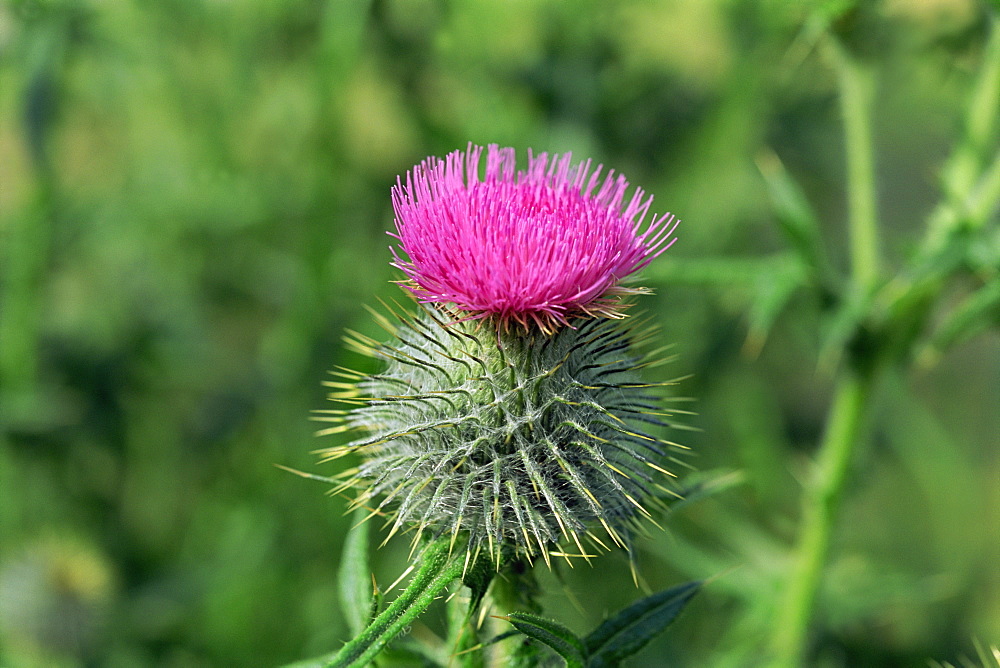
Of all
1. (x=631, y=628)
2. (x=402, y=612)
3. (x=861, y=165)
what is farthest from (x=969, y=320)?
(x=402, y=612)

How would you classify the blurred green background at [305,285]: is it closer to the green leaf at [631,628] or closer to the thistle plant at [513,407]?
the green leaf at [631,628]

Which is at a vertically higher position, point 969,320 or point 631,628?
point 969,320

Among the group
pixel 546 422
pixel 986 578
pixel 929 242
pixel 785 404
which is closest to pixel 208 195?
pixel 546 422

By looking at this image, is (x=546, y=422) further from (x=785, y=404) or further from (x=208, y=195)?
(x=785, y=404)

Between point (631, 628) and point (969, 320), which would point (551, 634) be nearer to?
point (631, 628)

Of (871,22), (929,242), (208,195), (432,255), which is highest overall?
(871,22)

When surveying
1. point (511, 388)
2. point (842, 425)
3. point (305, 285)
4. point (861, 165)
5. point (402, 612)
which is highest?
point (861, 165)

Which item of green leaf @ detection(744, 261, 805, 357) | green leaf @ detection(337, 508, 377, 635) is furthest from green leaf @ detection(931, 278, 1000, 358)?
green leaf @ detection(337, 508, 377, 635)
